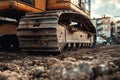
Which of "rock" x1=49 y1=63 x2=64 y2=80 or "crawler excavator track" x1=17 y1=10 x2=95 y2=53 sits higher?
"crawler excavator track" x1=17 y1=10 x2=95 y2=53

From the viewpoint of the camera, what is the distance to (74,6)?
11.7 metres

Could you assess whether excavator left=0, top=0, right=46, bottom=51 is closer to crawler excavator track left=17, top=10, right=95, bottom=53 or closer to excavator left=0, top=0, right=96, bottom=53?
excavator left=0, top=0, right=96, bottom=53

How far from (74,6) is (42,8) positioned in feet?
4.42

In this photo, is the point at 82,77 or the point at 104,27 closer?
the point at 82,77

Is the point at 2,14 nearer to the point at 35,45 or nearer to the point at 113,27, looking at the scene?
the point at 35,45

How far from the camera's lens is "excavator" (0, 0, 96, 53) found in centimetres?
940

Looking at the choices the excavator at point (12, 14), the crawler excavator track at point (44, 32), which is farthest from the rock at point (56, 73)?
the excavator at point (12, 14)

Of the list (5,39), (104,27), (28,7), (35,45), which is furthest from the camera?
(104,27)

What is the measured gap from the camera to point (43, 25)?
31.2ft

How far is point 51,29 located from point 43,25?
1.20ft

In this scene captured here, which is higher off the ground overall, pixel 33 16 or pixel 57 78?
pixel 33 16

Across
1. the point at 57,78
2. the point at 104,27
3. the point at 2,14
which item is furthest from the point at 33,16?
the point at 104,27

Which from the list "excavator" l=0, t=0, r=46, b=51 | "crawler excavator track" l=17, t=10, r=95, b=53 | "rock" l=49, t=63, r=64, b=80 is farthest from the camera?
"excavator" l=0, t=0, r=46, b=51

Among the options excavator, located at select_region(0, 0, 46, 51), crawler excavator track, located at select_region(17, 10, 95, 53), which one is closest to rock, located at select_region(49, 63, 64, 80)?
crawler excavator track, located at select_region(17, 10, 95, 53)
